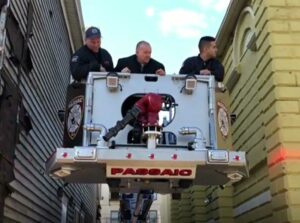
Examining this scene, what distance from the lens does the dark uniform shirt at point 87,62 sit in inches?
244

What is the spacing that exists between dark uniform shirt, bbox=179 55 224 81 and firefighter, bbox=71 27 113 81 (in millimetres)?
995

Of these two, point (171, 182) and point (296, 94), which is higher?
point (296, 94)

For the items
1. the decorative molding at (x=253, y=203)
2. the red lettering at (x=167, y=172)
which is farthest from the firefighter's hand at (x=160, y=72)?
the decorative molding at (x=253, y=203)

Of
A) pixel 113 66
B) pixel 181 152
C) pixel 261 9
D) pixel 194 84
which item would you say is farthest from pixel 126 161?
pixel 261 9

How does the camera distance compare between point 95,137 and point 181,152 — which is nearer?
point 181,152

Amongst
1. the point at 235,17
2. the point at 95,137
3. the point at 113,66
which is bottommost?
the point at 95,137

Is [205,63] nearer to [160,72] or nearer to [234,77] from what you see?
[160,72]

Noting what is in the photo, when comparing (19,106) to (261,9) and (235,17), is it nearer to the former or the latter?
(261,9)

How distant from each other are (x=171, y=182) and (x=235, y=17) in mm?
7533

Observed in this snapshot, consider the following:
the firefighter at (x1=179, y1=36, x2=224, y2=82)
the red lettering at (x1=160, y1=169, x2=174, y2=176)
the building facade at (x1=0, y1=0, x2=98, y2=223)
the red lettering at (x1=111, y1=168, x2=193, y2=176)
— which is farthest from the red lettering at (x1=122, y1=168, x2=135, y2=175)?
the building facade at (x1=0, y1=0, x2=98, y2=223)

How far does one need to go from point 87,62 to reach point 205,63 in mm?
1550

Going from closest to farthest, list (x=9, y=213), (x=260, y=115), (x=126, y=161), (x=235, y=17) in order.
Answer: (x=126, y=161) < (x=9, y=213) < (x=260, y=115) < (x=235, y=17)

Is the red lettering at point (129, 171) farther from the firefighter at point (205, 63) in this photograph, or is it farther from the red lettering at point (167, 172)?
the firefighter at point (205, 63)

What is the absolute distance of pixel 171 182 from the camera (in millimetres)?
5719
